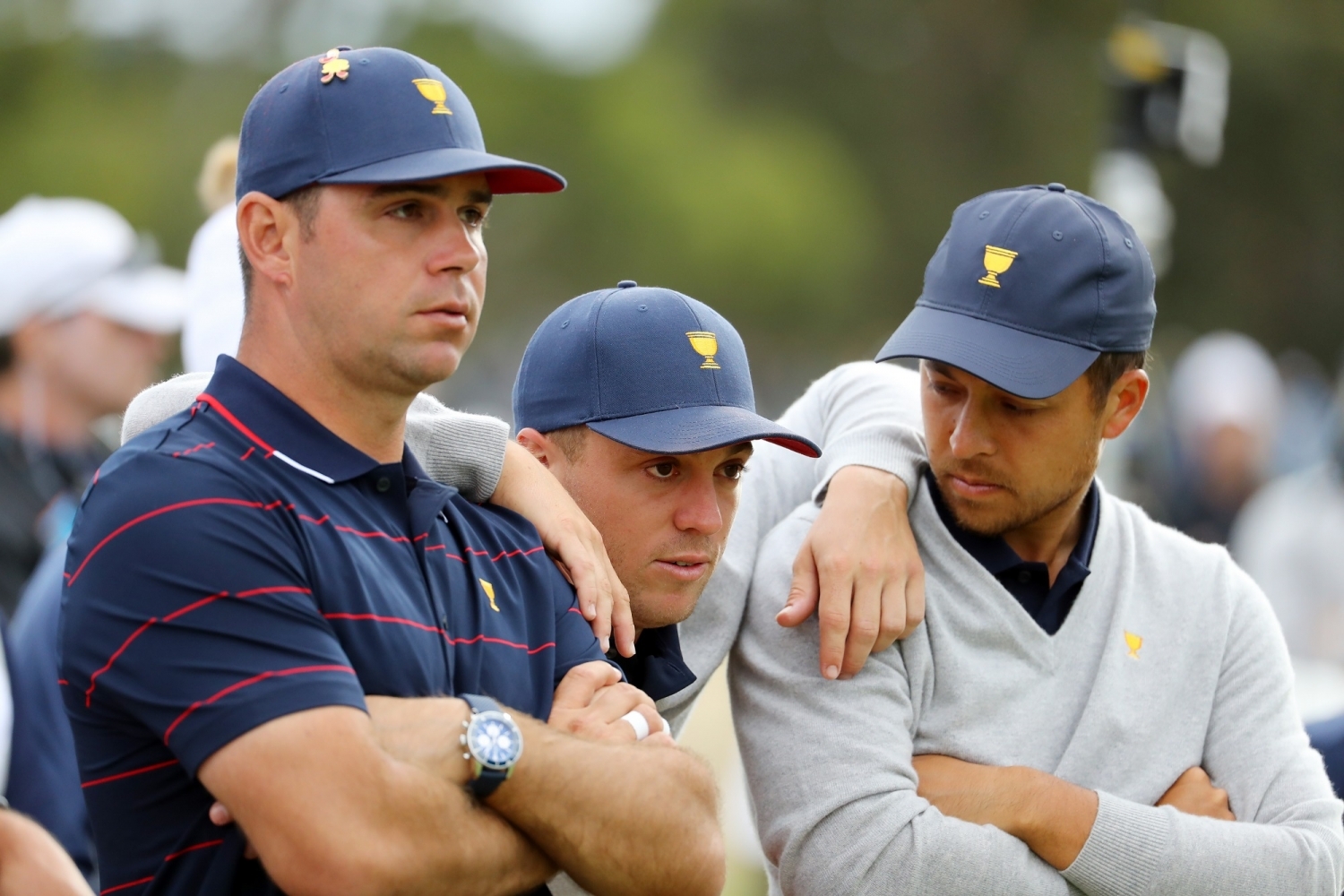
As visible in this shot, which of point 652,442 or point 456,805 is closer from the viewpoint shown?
point 456,805

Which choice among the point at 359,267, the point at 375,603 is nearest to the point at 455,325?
the point at 359,267

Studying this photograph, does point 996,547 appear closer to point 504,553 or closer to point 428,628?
point 504,553

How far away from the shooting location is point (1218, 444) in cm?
1408

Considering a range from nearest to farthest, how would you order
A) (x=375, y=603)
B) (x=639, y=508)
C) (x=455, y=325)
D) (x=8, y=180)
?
(x=375, y=603), (x=455, y=325), (x=639, y=508), (x=8, y=180)

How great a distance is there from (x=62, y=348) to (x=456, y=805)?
4.62m

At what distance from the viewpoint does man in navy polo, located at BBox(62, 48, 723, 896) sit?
8.16 feet

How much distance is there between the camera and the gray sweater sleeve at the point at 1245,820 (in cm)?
328

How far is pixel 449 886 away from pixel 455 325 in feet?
3.21

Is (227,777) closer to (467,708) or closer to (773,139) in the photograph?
(467,708)

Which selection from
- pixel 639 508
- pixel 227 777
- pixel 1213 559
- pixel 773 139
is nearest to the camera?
pixel 227 777

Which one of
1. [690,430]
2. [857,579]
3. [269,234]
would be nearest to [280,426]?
[269,234]

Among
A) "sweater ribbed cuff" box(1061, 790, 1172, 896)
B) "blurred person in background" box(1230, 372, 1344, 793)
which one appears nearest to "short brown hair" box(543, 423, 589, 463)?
"sweater ribbed cuff" box(1061, 790, 1172, 896)

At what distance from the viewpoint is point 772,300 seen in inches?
1335

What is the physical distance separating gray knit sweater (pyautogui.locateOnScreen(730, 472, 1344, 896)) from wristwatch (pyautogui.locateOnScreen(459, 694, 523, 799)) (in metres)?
0.89
